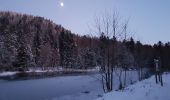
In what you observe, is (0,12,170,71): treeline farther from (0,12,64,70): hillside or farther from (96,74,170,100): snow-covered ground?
(96,74,170,100): snow-covered ground

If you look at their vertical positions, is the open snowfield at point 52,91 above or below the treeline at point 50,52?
below

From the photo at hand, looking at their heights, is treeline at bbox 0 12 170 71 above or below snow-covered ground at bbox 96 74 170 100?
above

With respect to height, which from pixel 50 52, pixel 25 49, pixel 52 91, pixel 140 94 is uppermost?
pixel 50 52

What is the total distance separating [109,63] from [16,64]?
4974 centimetres

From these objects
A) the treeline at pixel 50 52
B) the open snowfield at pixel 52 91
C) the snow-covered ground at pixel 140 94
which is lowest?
the open snowfield at pixel 52 91

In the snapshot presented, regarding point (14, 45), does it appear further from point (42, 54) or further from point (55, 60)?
point (55, 60)

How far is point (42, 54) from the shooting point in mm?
83250

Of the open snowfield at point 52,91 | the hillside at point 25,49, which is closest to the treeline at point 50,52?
the hillside at point 25,49

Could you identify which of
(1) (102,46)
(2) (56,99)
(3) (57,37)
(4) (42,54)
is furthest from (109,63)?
(3) (57,37)

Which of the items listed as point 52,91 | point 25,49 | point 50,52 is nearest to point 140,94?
point 52,91

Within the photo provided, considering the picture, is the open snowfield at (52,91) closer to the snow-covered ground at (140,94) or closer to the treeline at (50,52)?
the snow-covered ground at (140,94)

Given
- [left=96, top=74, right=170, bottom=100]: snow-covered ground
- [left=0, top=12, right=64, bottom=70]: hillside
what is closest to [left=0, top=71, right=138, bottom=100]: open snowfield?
[left=96, top=74, right=170, bottom=100]: snow-covered ground

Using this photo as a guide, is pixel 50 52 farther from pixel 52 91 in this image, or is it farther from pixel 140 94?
pixel 140 94

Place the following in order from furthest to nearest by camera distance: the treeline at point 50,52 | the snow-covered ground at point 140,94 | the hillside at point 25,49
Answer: the hillside at point 25,49 < the treeline at point 50,52 < the snow-covered ground at point 140,94
